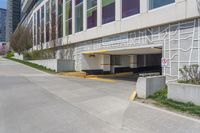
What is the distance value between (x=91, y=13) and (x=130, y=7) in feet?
24.7

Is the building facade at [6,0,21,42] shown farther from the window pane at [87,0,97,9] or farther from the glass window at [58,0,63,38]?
the window pane at [87,0,97,9]

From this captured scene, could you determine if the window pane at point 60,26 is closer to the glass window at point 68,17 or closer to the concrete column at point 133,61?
the glass window at point 68,17

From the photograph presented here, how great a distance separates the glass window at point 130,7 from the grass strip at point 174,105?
8.60 m

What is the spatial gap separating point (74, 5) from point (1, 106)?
2263cm

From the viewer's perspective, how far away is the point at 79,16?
29891 millimetres

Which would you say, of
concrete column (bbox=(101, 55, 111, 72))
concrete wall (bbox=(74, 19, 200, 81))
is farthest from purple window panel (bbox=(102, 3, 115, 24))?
concrete column (bbox=(101, 55, 111, 72))

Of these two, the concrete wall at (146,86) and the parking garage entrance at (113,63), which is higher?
the parking garage entrance at (113,63)

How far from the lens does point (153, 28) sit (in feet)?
57.4

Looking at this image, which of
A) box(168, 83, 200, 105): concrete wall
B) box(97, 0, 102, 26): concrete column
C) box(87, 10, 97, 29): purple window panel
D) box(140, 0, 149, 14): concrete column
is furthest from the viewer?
box(87, 10, 97, 29): purple window panel

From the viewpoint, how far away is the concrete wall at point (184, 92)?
33.5ft

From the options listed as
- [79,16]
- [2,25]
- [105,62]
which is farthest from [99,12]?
[2,25]

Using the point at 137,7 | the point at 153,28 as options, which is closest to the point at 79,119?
the point at 153,28

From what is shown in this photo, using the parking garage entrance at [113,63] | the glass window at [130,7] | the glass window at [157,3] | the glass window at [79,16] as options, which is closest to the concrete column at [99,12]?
the parking garage entrance at [113,63]

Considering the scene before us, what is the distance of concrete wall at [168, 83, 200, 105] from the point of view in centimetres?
1022
